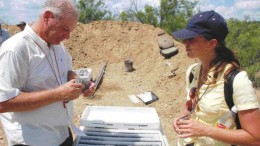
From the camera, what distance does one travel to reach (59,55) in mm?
2436

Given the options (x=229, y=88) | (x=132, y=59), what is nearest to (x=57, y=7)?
(x=229, y=88)

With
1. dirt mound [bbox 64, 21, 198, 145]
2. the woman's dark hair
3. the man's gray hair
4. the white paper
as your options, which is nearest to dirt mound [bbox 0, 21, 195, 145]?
dirt mound [bbox 64, 21, 198, 145]

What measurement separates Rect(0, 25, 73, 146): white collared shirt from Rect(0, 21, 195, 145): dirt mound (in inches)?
181

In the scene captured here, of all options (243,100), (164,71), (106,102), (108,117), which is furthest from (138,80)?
(243,100)

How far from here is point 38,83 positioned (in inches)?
85.7

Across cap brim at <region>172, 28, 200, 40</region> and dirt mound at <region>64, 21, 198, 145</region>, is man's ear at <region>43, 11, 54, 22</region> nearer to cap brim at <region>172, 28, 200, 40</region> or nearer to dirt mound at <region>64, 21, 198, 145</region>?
cap brim at <region>172, 28, 200, 40</region>

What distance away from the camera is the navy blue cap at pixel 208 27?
200cm

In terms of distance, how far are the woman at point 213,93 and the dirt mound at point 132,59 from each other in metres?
4.56

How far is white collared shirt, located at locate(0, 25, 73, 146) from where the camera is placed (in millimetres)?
2006

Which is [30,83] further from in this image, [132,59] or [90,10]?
[90,10]

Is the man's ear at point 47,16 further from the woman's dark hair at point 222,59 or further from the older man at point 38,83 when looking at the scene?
the woman's dark hair at point 222,59

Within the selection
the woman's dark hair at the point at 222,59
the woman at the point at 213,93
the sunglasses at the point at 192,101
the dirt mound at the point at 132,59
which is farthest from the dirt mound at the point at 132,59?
the woman's dark hair at the point at 222,59

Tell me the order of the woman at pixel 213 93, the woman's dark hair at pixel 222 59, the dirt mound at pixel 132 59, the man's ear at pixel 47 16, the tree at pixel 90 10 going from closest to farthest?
1. the woman at pixel 213 93
2. the woman's dark hair at pixel 222 59
3. the man's ear at pixel 47 16
4. the dirt mound at pixel 132 59
5. the tree at pixel 90 10

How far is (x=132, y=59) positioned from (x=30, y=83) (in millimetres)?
11611
